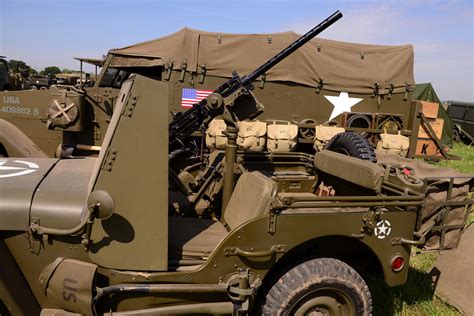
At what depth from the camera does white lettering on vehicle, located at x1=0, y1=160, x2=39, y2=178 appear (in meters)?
2.45

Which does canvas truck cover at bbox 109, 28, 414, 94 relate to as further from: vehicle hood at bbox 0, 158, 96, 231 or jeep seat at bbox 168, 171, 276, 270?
vehicle hood at bbox 0, 158, 96, 231

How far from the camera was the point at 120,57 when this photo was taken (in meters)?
7.75

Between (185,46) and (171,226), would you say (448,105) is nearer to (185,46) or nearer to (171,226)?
(185,46)

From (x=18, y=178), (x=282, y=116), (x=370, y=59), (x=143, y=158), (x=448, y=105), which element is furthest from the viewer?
(x=448, y=105)

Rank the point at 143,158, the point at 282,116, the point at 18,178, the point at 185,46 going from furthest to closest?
the point at 282,116, the point at 185,46, the point at 18,178, the point at 143,158

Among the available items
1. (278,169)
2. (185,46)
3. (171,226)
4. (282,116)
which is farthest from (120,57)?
(171,226)

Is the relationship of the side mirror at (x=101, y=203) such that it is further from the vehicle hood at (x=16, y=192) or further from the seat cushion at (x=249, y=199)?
the seat cushion at (x=249, y=199)

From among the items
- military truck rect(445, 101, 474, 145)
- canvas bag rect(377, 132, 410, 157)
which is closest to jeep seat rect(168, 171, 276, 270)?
canvas bag rect(377, 132, 410, 157)

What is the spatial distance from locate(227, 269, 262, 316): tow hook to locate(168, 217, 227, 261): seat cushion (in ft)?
1.03

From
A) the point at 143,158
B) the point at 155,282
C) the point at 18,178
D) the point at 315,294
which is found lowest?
the point at 315,294

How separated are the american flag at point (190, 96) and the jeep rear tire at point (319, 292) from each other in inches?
272

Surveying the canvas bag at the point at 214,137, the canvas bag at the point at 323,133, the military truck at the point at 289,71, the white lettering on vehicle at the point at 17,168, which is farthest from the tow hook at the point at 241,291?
the canvas bag at the point at 323,133

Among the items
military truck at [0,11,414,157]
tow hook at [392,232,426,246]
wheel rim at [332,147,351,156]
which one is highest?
military truck at [0,11,414,157]

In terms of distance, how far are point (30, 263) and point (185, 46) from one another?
24.4 feet
